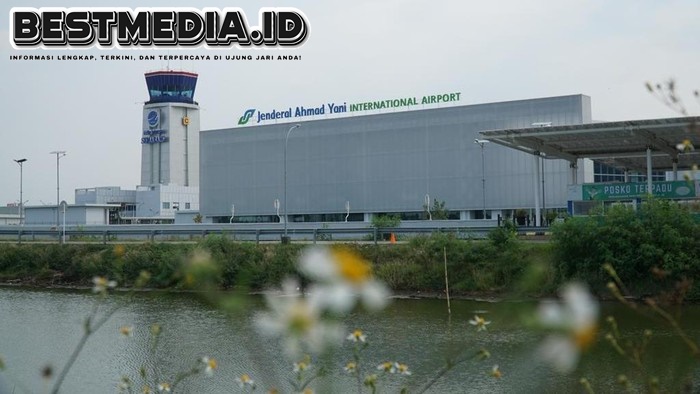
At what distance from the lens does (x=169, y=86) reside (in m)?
121

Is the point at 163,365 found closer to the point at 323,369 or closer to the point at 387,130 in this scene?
the point at 323,369

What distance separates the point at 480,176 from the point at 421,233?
109 ft

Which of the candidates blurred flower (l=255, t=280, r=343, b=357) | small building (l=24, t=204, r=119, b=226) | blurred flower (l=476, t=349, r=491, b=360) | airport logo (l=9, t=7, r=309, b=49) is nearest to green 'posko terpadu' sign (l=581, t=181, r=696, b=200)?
airport logo (l=9, t=7, r=309, b=49)

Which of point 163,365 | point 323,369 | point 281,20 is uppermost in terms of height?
point 281,20

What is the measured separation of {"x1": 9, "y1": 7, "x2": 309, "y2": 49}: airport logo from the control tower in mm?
93870

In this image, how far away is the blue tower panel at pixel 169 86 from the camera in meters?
120

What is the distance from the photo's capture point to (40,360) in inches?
596

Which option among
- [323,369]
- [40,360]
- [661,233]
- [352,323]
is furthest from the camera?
[661,233]

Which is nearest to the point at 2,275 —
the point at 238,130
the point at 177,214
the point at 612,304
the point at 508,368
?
the point at 612,304

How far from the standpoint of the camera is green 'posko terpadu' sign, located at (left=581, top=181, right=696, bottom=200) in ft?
106

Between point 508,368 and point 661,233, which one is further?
point 661,233

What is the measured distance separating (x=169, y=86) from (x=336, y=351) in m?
117

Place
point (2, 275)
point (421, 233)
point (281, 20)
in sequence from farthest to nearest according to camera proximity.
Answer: point (2, 275) → point (421, 233) → point (281, 20)

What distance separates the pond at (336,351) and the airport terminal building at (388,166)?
39.4 metres
